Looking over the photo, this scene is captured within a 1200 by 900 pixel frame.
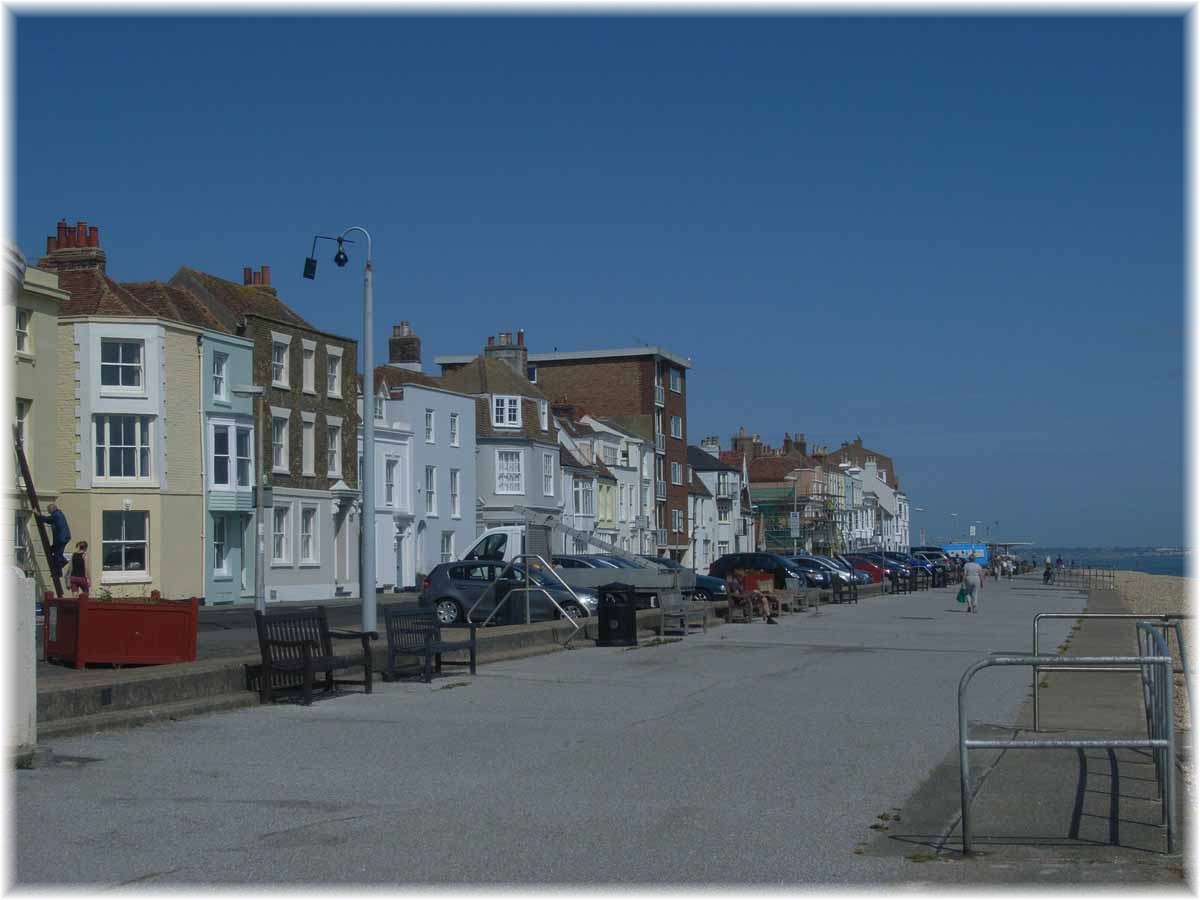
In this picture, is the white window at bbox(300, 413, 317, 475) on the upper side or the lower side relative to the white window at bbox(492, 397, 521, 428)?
lower

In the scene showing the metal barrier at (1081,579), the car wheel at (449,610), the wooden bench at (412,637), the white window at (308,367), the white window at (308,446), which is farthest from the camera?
the metal barrier at (1081,579)

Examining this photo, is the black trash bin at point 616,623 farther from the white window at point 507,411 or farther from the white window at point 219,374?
the white window at point 507,411

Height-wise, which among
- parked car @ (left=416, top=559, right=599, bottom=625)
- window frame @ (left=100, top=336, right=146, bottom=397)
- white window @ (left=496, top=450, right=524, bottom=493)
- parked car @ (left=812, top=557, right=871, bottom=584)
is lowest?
parked car @ (left=812, top=557, right=871, bottom=584)

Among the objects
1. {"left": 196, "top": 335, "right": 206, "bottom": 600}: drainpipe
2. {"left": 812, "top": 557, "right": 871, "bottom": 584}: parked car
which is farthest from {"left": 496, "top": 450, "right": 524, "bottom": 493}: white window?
{"left": 196, "top": 335, "right": 206, "bottom": 600}: drainpipe

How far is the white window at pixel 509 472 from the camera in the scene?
66125 millimetres

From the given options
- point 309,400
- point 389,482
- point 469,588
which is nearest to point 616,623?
point 469,588

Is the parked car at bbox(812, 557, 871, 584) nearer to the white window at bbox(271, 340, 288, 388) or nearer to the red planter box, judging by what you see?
the white window at bbox(271, 340, 288, 388)

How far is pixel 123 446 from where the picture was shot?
4403cm

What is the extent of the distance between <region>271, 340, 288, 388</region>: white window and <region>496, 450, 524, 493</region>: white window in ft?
54.8

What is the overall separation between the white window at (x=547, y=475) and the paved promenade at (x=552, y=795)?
4889 cm

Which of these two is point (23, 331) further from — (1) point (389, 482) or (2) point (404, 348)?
(2) point (404, 348)

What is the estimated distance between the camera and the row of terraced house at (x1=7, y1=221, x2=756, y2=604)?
42.9 meters

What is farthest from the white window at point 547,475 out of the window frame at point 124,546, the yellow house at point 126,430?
the window frame at point 124,546

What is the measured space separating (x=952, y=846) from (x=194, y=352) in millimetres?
40131
